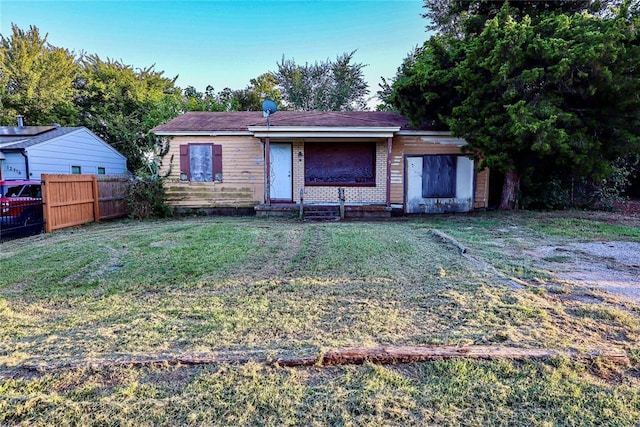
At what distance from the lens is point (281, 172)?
11953 mm

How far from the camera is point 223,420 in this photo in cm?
176

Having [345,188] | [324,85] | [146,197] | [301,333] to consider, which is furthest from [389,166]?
[324,85]

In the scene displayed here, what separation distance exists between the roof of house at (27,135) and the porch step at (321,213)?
11.2 meters

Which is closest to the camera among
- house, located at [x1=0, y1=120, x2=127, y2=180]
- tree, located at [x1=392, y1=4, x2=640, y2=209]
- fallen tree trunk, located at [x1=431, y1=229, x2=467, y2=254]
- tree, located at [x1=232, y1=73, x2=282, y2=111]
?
fallen tree trunk, located at [x1=431, y1=229, x2=467, y2=254]

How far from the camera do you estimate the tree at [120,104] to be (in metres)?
21.2

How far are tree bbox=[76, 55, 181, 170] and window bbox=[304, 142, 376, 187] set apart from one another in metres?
12.0

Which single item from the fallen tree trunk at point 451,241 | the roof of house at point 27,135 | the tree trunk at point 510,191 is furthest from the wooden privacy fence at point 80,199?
the tree trunk at point 510,191

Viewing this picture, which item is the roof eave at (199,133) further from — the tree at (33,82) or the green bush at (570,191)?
the tree at (33,82)

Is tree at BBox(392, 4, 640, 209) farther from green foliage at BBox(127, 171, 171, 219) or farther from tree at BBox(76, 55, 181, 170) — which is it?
tree at BBox(76, 55, 181, 170)

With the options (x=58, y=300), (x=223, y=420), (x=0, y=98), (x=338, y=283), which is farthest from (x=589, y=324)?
(x=0, y=98)

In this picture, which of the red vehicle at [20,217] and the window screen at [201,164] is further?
the window screen at [201,164]

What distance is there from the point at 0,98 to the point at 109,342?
2607 cm

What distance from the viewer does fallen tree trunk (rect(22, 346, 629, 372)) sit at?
2.24 meters

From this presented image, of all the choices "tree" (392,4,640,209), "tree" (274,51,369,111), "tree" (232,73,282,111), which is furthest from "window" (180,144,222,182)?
"tree" (232,73,282,111)
